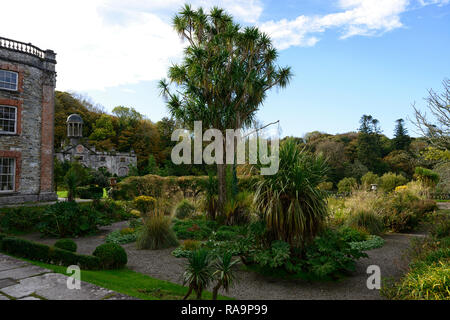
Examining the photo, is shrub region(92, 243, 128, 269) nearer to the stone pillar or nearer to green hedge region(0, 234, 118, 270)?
green hedge region(0, 234, 118, 270)

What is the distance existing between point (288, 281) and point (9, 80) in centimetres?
1751

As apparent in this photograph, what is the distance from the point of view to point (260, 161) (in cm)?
579

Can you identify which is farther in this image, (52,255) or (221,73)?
(221,73)

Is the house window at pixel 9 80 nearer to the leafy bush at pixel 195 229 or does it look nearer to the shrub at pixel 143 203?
the shrub at pixel 143 203

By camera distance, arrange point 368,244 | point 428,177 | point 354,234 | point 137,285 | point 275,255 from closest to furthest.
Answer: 1. point 137,285
2. point 275,255
3. point 368,244
4. point 354,234
5. point 428,177

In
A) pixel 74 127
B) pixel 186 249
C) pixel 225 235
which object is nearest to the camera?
pixel 186 249

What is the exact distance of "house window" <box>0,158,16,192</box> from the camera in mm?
15383

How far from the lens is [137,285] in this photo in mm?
4711

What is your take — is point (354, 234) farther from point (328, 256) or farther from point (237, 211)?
point (237, 211)

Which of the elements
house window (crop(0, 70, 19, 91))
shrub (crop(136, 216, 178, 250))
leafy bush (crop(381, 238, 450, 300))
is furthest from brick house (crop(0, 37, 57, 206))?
leafy bush (crop(381, 238, 450, 300))

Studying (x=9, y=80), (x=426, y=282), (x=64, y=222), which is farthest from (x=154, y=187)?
(x=426, y=282)

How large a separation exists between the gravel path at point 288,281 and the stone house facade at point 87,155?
27.1m

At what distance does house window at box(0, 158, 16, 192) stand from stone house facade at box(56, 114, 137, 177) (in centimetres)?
1467

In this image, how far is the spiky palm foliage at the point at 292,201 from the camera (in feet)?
17.5
